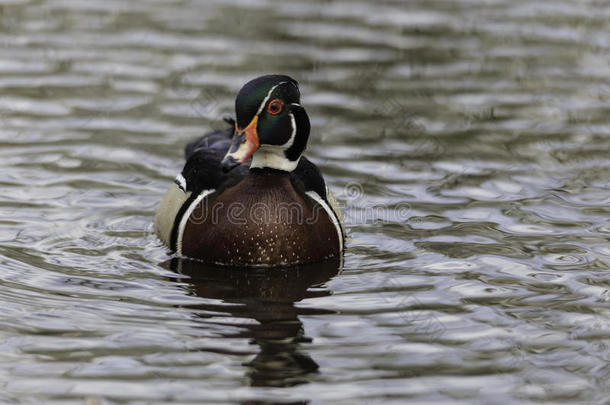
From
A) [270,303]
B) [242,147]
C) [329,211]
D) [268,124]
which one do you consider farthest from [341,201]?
[270,303]

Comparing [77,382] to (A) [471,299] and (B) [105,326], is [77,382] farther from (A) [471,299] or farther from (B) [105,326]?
(A) [471,299]

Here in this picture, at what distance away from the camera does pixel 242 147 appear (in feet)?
28.8

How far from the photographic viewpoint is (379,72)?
563 inches

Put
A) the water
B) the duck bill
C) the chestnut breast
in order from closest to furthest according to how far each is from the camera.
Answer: the water
the duck bill
the chestnut breast

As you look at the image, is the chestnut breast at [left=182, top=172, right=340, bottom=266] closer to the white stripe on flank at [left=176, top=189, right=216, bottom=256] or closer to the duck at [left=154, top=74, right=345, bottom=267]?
the duck at [left=154, top=74, right=345, bottom=267]

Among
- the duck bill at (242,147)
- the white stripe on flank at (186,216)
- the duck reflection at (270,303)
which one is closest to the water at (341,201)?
the duck reflection at (270,303)

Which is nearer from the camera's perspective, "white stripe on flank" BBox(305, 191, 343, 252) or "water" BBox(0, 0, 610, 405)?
"water" BBox(0, 0, 610, 405)

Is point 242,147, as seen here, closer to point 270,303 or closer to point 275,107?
point 275,107

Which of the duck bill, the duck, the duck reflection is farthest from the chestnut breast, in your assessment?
the duck bill

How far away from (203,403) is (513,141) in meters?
6.69

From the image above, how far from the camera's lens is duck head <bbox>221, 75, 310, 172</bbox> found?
8.77 metres

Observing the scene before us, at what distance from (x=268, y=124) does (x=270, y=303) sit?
4.77 ft

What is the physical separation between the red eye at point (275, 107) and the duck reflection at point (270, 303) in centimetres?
128

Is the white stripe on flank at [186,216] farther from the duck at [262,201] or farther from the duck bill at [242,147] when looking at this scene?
the duck bill at [242,147]
